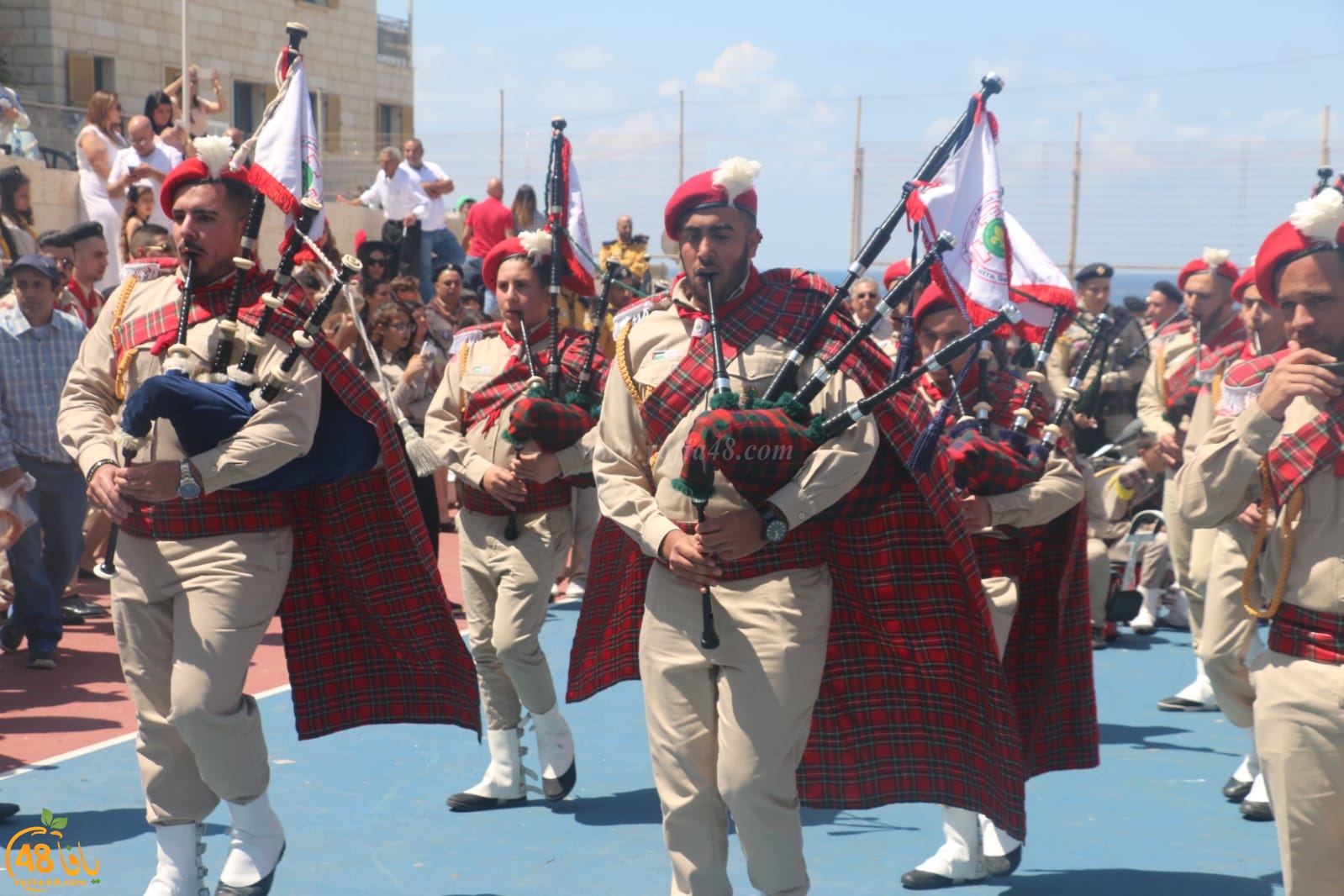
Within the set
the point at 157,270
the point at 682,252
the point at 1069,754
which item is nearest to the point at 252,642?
the point at 157,270

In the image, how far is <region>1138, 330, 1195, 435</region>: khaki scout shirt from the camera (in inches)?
290

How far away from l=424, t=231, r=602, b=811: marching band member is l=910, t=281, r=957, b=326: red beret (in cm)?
125

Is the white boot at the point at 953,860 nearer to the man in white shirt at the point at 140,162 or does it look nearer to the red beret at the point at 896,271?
the red beret at the point at 896,271

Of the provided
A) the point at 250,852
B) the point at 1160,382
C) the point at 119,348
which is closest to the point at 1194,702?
the point at 1160,382

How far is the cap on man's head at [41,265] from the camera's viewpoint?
720 centimetres

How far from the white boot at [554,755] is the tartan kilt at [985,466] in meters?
1.79

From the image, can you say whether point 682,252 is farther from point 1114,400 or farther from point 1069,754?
point 1114,400

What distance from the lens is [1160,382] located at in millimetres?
7574

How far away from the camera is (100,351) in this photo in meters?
4.21

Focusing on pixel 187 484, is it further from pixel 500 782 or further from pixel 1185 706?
pixel 1185 706

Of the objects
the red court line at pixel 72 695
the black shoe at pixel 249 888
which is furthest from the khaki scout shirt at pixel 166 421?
the red court line at pixel 72 695

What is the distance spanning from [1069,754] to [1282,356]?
2037 mm

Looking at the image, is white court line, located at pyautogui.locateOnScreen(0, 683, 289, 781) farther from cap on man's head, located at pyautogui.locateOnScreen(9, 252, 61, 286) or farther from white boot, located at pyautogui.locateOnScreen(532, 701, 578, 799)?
cap on man's head, located at pyautogui.locateOnScreen(9, 252, 61, 286)

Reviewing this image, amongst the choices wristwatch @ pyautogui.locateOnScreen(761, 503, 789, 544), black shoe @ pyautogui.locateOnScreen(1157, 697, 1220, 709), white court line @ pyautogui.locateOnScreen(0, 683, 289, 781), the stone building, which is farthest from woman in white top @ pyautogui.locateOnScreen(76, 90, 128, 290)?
wristwatch @ pyautogui.locateOnScreen(761, 503, 789, 544)
